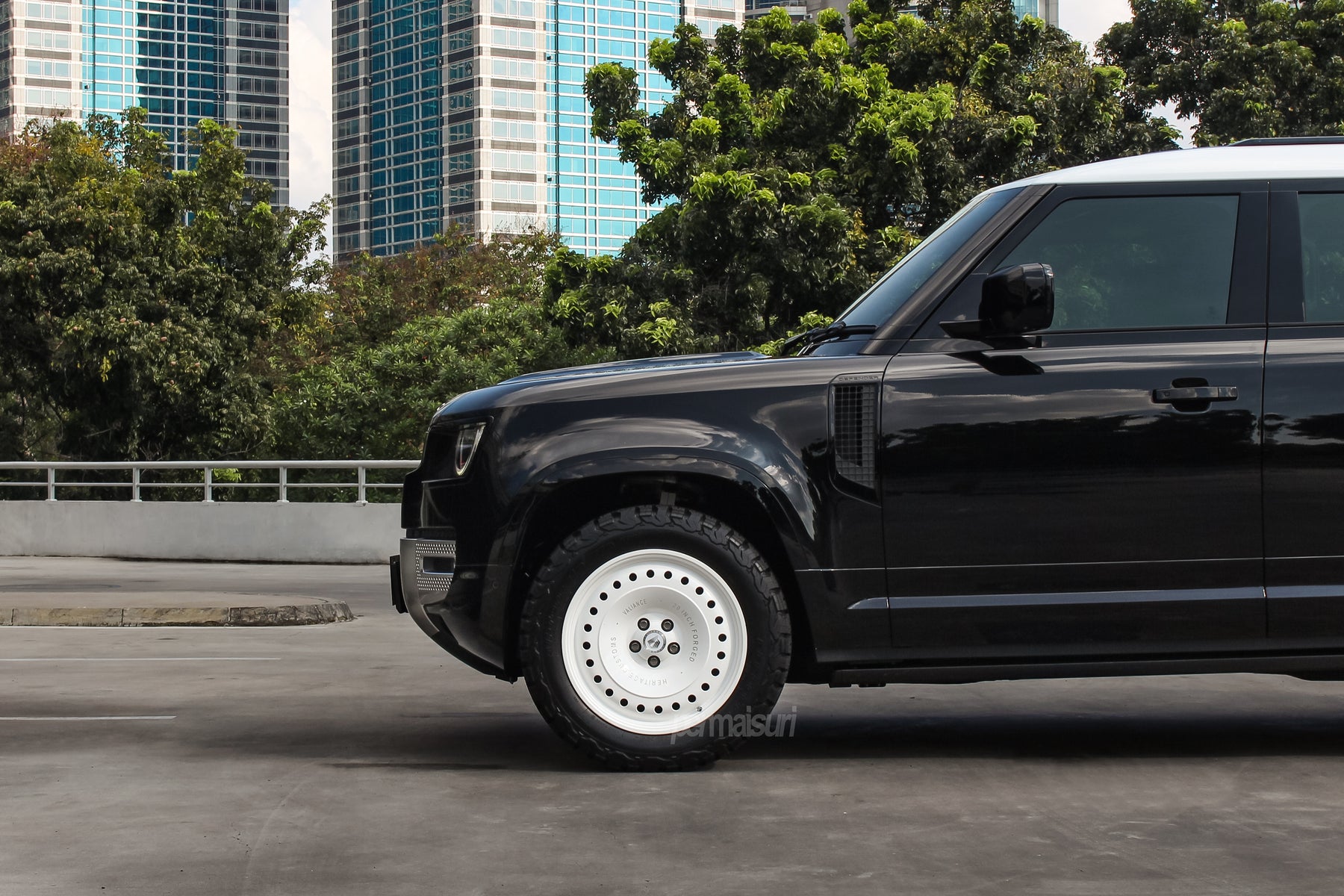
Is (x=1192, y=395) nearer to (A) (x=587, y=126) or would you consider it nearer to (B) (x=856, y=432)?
(B) (x=856, y=432)

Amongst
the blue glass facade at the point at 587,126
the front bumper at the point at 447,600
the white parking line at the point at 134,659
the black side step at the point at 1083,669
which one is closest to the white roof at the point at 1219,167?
the black side step at the point at 1083,669

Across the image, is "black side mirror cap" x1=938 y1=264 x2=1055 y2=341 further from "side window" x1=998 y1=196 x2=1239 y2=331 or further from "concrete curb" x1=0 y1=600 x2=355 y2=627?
"concrete curb" x1=0 y1=600 x2=355 y2=627

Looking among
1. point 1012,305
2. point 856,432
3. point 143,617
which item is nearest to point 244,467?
point 143,617

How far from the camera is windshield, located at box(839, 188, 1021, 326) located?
6.39 meters

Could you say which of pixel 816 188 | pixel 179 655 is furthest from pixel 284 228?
pixel 179 655

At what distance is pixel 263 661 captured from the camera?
10.1m

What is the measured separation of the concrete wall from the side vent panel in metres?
14.3

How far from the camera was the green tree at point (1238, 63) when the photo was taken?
34.0 meters

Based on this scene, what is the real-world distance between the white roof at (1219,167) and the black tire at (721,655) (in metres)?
1.82

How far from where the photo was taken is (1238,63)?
35.3 metres

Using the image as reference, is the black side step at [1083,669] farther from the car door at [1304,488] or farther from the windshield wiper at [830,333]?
the windshield wiper at [830,333]

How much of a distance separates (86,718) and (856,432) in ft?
12.7

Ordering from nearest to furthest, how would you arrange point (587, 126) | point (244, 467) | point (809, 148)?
1. point (244, 467)
2. point (809, 148)
3. point (587, 126)

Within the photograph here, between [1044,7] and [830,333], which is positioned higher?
[1044,7]
